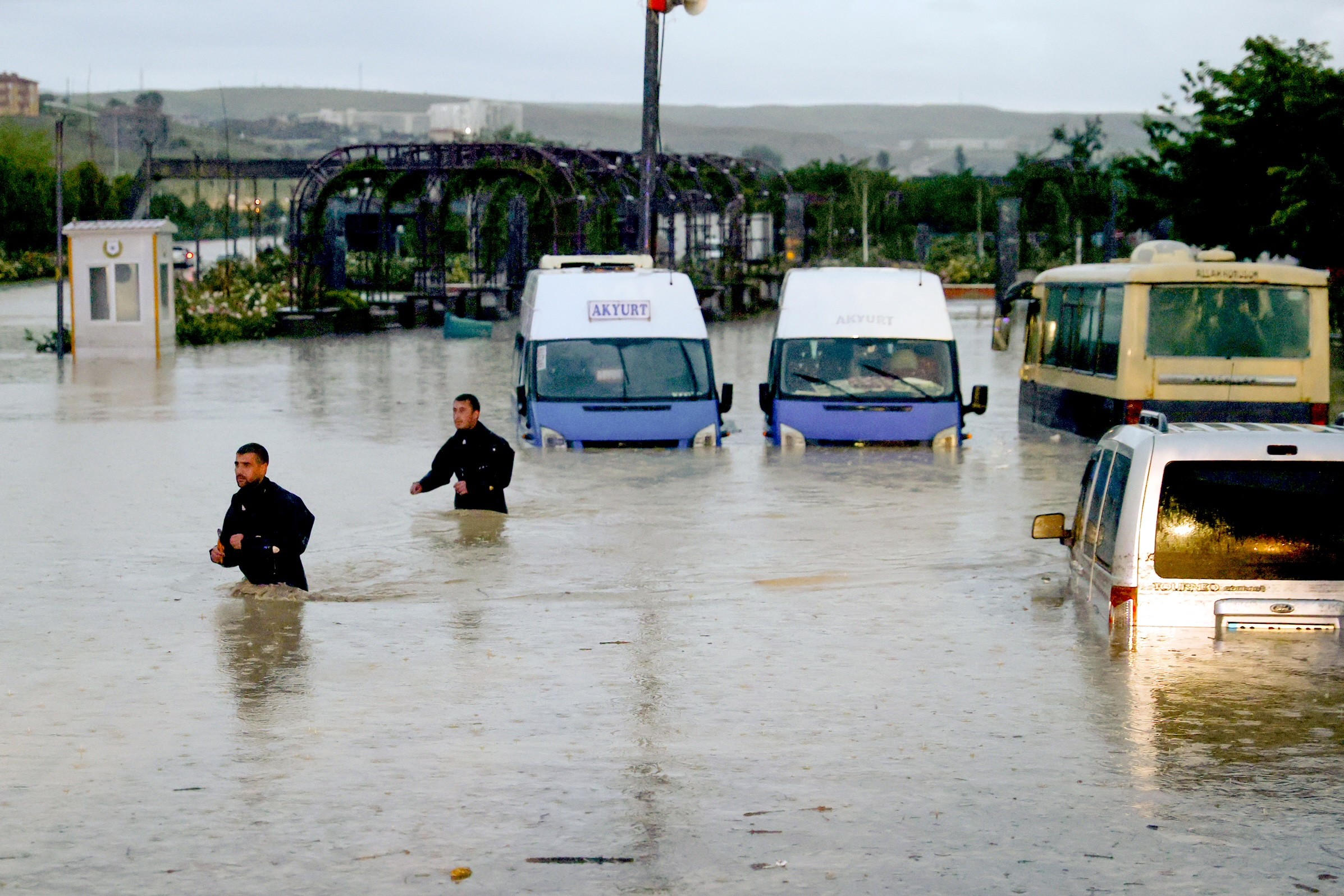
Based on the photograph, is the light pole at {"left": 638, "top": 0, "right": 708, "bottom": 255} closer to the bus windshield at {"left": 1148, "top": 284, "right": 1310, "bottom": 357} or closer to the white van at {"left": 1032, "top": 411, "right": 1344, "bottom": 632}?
the bus windshield at {"left": 1148, "top": 284, "right": 1310, "bottom": 357}

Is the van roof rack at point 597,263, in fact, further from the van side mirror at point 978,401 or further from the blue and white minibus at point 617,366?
the van side mirror at point 978,401

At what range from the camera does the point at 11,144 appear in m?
117

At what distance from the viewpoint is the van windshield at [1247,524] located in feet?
30.5

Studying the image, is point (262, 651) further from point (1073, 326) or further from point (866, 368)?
point (1073, 326)

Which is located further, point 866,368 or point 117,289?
point 117,289

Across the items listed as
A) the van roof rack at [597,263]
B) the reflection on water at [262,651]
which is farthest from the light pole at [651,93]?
the reflection on water at [262,651]

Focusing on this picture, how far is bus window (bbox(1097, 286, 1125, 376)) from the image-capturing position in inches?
870

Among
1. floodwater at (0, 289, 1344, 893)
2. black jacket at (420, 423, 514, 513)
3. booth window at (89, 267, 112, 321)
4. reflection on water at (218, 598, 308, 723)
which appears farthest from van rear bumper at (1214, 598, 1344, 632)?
booth window at (89, 267, 112, 321)

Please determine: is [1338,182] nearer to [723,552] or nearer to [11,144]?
[723,552]

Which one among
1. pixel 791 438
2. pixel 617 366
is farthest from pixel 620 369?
pixel 791 438

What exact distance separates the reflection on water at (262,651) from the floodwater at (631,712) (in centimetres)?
3

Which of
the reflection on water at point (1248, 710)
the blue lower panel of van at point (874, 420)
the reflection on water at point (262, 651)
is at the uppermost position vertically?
the blue lower panel of van at point (874, 420)

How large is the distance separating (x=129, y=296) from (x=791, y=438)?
20.8 m

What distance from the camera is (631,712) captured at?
9.12 meters
